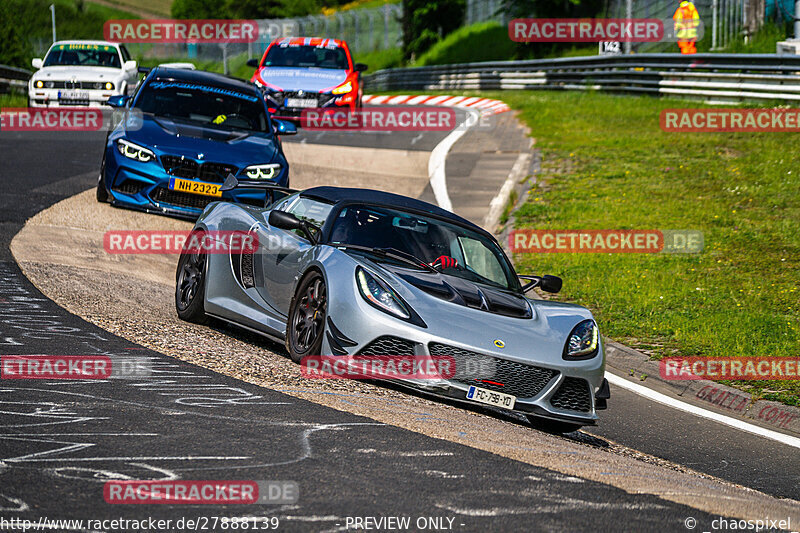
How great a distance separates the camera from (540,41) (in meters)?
48.4

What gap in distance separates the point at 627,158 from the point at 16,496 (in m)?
17.5

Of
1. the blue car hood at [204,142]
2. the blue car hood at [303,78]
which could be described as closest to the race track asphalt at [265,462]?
the blue car hood at [204,142]

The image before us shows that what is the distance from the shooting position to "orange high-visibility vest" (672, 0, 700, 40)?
31125 mm

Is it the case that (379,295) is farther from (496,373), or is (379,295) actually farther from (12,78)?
(12,78)

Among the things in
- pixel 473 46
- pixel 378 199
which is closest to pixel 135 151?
pixel 378 199

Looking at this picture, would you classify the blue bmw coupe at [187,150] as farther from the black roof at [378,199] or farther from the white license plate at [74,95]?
the white license plate at [74,95]

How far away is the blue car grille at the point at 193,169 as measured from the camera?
43.2ft

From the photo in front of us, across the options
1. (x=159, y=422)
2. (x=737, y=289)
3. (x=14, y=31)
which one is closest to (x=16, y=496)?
(x=159, y=422)

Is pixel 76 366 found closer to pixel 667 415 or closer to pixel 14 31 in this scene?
pixel 667 415

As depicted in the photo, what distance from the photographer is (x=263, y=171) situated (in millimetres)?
13531

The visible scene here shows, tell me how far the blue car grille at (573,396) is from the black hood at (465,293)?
1.89 ft

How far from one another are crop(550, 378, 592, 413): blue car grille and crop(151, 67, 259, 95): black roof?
886 cm

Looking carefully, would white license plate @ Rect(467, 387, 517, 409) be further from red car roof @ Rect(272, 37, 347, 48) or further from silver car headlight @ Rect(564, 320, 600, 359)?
red car roof @ Rect(272, 37, 347, 48)

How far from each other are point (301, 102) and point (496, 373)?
1738 centimetres
